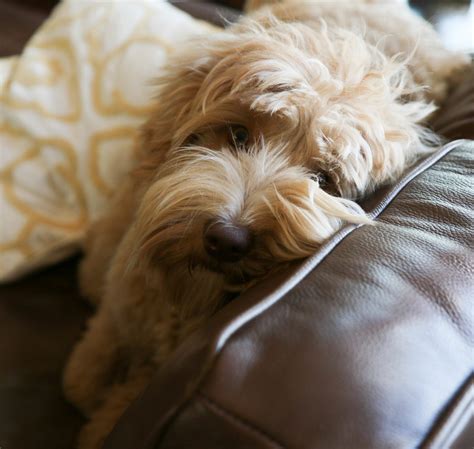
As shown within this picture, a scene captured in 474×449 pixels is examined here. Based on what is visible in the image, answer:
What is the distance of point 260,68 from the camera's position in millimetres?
1079

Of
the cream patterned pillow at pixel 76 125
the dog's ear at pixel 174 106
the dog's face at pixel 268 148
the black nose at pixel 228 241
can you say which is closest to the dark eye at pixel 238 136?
the dog's face at pixel 268 148

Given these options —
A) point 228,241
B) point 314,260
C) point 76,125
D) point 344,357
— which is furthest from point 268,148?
point 76,125

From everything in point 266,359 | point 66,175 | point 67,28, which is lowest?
point 66,175

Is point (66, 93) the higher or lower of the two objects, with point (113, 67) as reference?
lower

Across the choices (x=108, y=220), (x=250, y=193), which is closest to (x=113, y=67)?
(x=108, y=220)

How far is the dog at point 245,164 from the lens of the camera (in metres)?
0.97

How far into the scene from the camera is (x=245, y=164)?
110 centimetres

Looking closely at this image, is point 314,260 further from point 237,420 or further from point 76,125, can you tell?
point 76,125

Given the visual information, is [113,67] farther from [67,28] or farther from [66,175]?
[66,175]

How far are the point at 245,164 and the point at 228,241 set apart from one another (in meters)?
0.23

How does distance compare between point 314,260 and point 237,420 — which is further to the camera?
point 314,260

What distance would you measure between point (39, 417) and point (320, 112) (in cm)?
92

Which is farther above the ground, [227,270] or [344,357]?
[344,357]

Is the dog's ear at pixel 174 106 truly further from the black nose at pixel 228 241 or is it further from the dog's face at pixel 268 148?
the black nose at pixel 228 241
